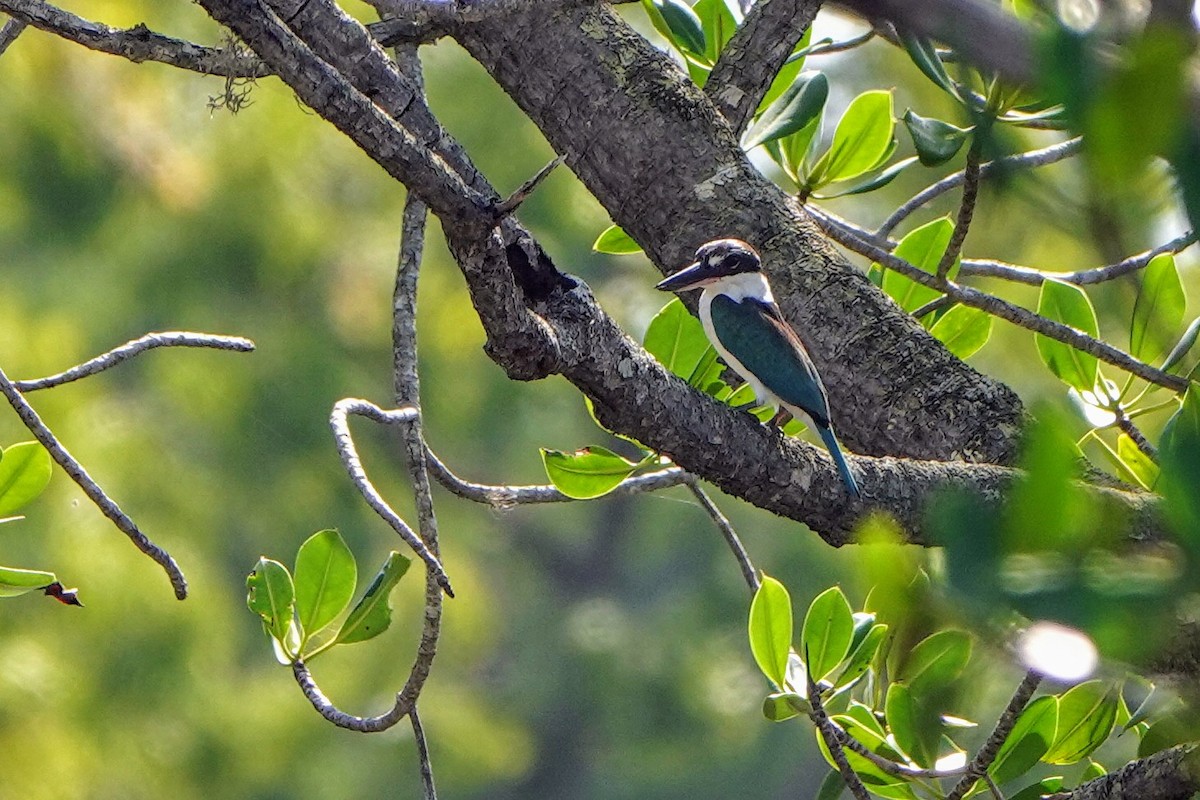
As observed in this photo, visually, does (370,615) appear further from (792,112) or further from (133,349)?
(792,112)

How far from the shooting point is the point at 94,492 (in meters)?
1.52

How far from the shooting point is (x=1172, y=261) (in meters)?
1.92

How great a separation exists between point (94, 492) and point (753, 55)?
114 cm

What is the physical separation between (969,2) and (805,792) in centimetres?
1202

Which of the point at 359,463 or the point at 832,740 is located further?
the point at 832,740

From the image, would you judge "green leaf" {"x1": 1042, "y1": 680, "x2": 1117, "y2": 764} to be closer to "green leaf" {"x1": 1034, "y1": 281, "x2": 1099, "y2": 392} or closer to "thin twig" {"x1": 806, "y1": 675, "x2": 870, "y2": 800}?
"thin twig" {"x1": 806, "y1": 675, "x2": 870, "y2": 800}

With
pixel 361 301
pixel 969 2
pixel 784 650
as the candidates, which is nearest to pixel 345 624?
pixel 784 650

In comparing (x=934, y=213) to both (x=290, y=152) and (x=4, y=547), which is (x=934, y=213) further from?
(x=4, y=547)

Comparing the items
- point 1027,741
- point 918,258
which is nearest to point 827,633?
point 1027,741

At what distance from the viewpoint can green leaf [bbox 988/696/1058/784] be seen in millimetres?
1715

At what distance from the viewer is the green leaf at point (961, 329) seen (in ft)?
7.17

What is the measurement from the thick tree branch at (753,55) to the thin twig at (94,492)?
1037 millimetres

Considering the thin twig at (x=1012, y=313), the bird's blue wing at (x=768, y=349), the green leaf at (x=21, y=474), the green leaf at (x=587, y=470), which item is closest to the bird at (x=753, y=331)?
the bird's blue wing at (x=768, y=349)

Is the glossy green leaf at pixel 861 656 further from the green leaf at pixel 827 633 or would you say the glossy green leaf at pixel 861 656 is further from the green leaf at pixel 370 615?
the green leaf at pixel 370 615
